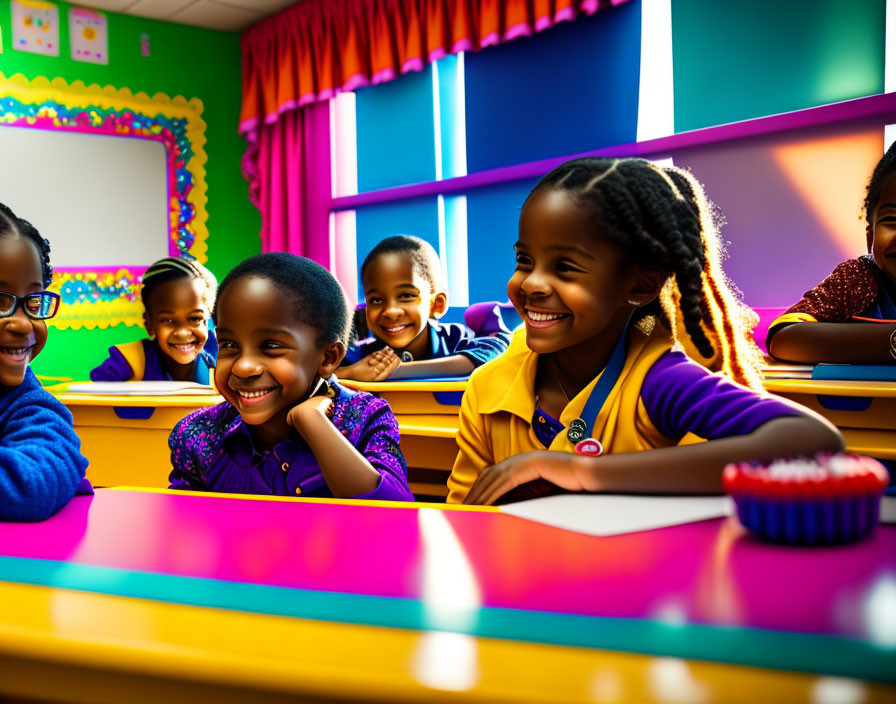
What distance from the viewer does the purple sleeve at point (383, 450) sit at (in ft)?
3.95

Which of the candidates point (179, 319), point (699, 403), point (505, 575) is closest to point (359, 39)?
point (179, 319)

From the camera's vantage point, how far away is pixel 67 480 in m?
0.86

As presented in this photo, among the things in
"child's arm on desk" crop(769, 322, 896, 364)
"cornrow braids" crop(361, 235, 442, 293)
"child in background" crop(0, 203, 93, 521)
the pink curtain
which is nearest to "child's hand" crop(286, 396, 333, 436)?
"child in background" crop(0, 203, 93, 521)

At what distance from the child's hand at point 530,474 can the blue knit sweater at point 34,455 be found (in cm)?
43

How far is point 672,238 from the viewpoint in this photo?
3.70ft

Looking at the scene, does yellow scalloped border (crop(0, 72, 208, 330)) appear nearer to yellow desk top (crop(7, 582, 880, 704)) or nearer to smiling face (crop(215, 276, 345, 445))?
smiling face (crop(215, 276, 345, 445))

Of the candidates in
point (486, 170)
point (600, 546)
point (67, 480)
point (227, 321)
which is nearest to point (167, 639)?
point (600, 546)

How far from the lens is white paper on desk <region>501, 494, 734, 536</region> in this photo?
69cm

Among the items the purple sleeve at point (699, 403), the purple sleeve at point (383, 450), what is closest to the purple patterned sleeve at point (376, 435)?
the purple sleeve at point (383, 450)

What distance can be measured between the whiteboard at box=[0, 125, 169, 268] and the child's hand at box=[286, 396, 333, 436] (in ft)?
13.4

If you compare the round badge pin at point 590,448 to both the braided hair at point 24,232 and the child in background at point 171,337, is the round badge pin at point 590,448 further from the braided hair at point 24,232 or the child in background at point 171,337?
the child in background at point 171,337

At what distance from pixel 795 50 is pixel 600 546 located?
3.00m

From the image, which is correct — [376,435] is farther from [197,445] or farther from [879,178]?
A: [879,178]

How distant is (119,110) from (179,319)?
292 centimetres
